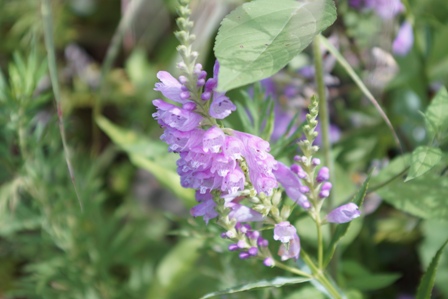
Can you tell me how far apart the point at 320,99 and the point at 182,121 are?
Result: 42 centimetres

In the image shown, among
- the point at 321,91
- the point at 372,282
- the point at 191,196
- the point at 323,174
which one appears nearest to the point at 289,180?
the point at 323,174

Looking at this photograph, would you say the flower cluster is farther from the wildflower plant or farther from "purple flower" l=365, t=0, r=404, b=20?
"purple flower" l=365, t=0, r=404, b=20

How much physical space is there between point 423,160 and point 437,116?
115 mm

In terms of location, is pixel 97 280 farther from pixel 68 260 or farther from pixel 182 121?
pixel 182 121

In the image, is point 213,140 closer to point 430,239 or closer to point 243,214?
point 243,214

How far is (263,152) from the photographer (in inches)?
30.1

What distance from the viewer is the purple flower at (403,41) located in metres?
1.52

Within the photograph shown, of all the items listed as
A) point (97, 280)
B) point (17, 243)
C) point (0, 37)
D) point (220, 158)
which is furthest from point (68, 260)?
point (0, 37)

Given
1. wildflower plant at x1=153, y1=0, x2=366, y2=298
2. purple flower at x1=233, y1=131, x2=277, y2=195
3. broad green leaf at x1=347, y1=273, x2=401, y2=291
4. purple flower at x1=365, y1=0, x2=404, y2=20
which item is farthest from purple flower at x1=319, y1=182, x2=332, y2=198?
purple flower at x1=365, y1=0, x2=404, y2=20

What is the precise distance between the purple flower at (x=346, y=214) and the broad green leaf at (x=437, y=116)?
0.57 feet

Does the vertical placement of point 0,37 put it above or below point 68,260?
above

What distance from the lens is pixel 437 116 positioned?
91 centimetres

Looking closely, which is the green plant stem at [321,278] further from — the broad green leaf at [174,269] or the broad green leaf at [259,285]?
the broad green leaf at [174,269]

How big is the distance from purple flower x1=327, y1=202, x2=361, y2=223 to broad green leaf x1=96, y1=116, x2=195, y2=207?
440mm
